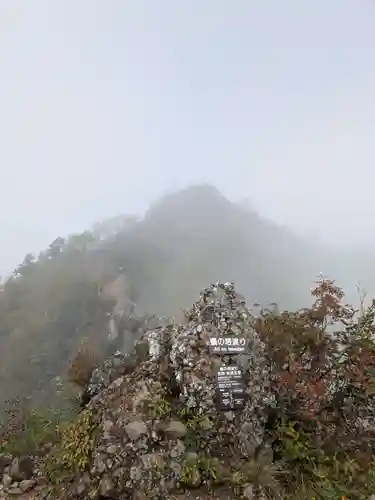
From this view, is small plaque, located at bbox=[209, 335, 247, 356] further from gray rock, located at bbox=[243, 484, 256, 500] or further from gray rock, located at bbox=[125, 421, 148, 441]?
gray rock, located at bbox=[243, 484, 256, 500]

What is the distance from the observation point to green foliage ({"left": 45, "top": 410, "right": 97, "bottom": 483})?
6059 millimetres

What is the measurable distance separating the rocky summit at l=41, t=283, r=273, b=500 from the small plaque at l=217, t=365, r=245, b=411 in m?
0.01

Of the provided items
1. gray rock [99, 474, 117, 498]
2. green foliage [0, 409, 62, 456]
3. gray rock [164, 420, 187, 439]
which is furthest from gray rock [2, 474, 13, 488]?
gray rock [164, 420, 187, 439]

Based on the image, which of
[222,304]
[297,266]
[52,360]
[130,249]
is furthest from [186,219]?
[222,304]

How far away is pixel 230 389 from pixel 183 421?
0.77 meters

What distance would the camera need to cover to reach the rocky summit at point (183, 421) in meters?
5.67

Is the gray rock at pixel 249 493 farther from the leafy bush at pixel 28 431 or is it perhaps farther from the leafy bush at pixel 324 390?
the leafy bush at pixel 28 431

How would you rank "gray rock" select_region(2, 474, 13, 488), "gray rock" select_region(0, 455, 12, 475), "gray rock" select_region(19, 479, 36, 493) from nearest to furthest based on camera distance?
"gray rock" select_region(19, 479, 36, 493) < "gray rock" select_region(2, 474, 13, 488) < "gray rock" select_region(0, 455, 12, 475)

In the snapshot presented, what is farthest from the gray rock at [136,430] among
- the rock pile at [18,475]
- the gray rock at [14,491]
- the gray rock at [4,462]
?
the gray rock at [4,462]

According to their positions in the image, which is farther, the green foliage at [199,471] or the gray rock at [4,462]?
the gray rock at [4,462]

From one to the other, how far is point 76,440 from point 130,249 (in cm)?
3360

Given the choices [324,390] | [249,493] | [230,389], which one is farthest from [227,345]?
[249,493]

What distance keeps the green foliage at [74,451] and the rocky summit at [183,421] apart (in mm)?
15

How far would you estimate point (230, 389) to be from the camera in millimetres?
6391
